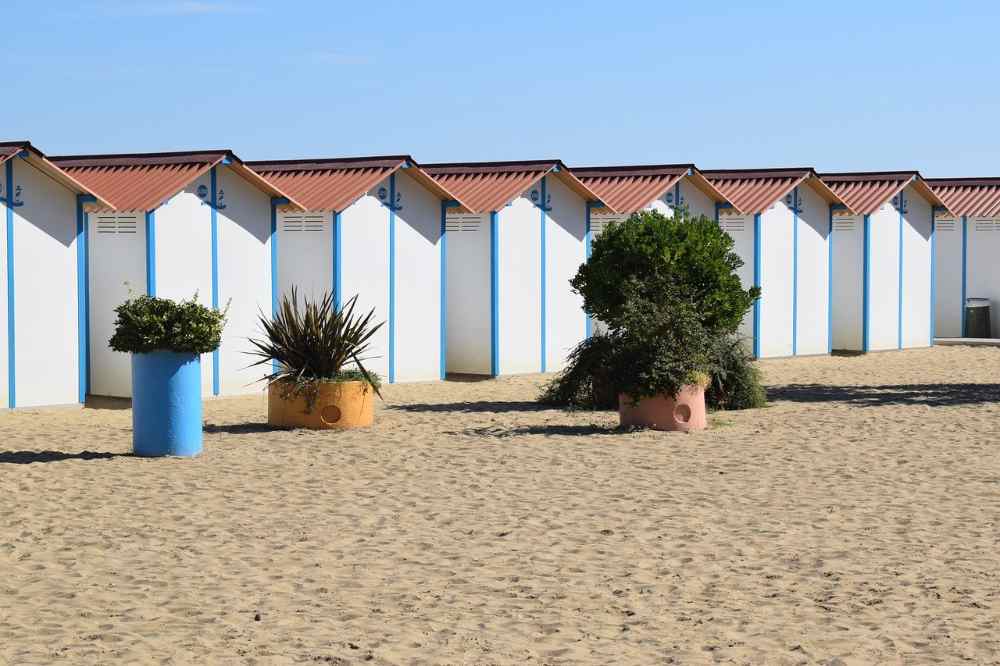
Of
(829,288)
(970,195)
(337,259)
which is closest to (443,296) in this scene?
(337,259)

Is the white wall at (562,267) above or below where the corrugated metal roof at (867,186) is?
below

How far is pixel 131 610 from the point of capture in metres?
7.24

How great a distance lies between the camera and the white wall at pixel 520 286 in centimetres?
2258

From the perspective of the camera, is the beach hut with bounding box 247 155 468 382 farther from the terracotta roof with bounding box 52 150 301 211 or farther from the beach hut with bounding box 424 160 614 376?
the terracotta roof with bounding box 52 150 301 211

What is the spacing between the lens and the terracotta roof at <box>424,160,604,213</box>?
22.5 metres

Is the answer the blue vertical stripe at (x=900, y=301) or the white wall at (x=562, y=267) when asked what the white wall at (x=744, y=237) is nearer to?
the white wall at (x=562, y=267)

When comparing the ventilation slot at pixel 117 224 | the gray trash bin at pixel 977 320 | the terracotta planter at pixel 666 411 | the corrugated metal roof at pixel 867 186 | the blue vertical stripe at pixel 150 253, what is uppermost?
the corrugated metal roof at pixel 867 186

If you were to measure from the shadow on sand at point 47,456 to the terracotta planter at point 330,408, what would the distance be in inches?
92.5

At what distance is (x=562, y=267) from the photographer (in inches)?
926

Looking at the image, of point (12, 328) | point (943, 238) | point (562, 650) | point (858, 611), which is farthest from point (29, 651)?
point (943, 238)

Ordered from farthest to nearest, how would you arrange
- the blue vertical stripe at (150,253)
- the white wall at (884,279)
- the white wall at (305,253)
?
the white wall at (884,279)
the white wall at (305,253)
the blue vertical stripe at (150,253)

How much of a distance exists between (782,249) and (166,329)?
1652 cm

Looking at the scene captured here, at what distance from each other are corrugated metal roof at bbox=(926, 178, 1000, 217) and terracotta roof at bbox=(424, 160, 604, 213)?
42.3 feet

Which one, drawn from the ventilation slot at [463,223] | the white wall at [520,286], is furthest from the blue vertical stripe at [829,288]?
the ventilation slot at [463,223]
